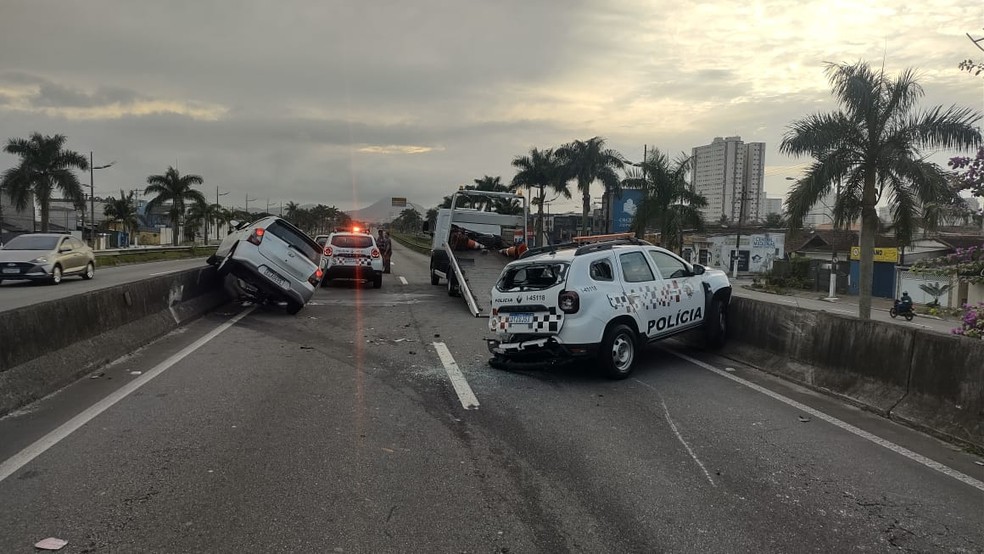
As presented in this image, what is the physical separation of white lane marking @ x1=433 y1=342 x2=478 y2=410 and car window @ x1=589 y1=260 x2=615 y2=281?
2.10 m

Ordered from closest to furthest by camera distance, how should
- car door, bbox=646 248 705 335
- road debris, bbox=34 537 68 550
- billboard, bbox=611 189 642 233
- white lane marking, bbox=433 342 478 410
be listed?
1. road debris, bbox=34 537 68 550
2. white lane marking, bbox=433 342 478 410
3. car door, bbox=646 248 705 335
4. billboard, bbox=611 189 642 233

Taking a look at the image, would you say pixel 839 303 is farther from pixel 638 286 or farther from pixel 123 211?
pixel 123 211

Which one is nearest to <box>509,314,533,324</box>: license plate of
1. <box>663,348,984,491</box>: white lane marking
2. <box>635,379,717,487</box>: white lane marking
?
<box>635,379,717,487</box>: white lane marking

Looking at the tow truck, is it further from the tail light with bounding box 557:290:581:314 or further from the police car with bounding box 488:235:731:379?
the tail light with bounding box 557:290:581:314

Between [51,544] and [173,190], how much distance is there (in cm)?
6285

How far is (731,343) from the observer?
951cm

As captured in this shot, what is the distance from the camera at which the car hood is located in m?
18.6

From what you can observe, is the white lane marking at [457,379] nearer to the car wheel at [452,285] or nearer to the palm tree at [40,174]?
the car wheel at [452,285]

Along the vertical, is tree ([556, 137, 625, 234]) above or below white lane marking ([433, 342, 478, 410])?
above

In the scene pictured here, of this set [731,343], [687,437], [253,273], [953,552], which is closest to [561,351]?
[687,437]

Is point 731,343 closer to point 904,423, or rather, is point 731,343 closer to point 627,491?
point 904,423

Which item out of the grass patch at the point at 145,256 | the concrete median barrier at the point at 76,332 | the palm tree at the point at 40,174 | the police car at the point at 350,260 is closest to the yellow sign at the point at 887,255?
the police car at the point at 350,260

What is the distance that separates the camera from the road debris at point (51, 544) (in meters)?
3.46

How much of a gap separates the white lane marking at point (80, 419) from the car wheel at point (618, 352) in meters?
5.38
